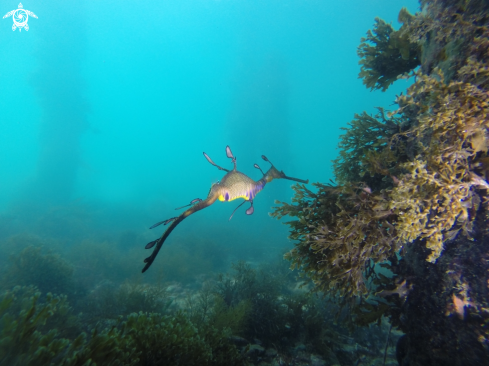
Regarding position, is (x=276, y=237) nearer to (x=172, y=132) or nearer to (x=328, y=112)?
(x=328, y=112)

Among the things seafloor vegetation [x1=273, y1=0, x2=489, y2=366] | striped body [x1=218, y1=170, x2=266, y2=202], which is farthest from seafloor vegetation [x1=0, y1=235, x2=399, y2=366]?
striped body [x1=218, y1=170, x2=266, y2=202]

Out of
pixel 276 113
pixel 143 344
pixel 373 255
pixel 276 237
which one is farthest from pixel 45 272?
pixel 276 113

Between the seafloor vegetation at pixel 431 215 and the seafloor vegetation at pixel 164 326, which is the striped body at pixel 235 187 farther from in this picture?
the seafloor vegetation at pixel 164 326

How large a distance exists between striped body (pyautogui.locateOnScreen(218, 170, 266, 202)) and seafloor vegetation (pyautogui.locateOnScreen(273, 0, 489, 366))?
91cm

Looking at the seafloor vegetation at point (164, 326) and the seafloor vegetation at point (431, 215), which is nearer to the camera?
the seafloor vegetation at point (164, 326)

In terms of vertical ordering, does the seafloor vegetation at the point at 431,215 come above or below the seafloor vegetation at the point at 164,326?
above

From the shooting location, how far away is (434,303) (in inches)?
98.5

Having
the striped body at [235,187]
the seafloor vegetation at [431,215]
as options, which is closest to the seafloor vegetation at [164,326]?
the seafloor vegetation at [431,215]

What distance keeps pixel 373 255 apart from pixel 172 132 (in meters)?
117

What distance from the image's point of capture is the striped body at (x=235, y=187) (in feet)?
6.50

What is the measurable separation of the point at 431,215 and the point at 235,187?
2.25 m

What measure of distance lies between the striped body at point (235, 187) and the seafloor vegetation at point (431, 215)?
913 mm

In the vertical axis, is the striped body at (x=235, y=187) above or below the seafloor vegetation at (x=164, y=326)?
above

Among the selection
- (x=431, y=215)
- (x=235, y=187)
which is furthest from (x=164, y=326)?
(x=431, y=215)
